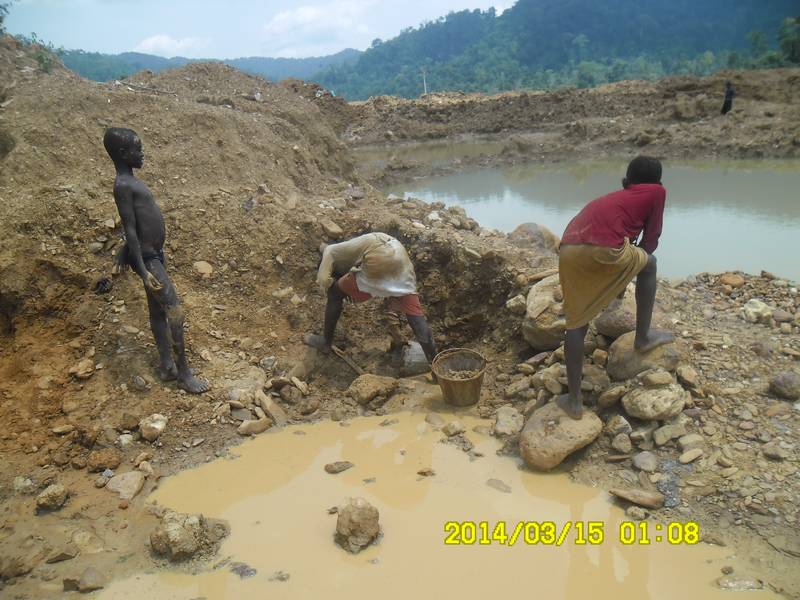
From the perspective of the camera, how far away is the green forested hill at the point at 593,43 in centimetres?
4716

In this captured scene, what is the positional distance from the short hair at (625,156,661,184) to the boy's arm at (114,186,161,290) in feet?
9.79

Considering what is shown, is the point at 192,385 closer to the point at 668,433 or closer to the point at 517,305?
the point at 517,305

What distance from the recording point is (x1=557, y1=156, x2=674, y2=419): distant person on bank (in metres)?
2.83

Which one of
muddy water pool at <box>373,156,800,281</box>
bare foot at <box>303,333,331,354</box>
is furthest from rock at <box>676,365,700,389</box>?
muddy water pool at <box>373,156,800,281</box>

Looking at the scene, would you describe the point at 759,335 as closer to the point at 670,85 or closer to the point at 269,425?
the point at 269,425

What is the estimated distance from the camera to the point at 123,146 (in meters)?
3.30

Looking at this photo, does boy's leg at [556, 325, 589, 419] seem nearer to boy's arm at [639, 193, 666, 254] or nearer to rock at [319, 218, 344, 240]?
boy's arm at [639, 193, 666, 254]

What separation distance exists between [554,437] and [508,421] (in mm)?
442

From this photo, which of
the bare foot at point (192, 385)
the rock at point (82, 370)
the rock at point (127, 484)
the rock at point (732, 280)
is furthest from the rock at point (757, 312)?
the rock at point (82, 370)

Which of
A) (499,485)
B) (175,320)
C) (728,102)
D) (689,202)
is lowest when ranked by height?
(499,485)

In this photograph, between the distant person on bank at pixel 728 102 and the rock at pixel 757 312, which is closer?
the rock at pixel 757 312

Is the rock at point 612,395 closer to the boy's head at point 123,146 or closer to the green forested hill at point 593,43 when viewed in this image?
the boy's head at point 123,146

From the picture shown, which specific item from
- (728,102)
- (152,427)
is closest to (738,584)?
(152,427)

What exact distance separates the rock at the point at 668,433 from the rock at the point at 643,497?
0.33m
